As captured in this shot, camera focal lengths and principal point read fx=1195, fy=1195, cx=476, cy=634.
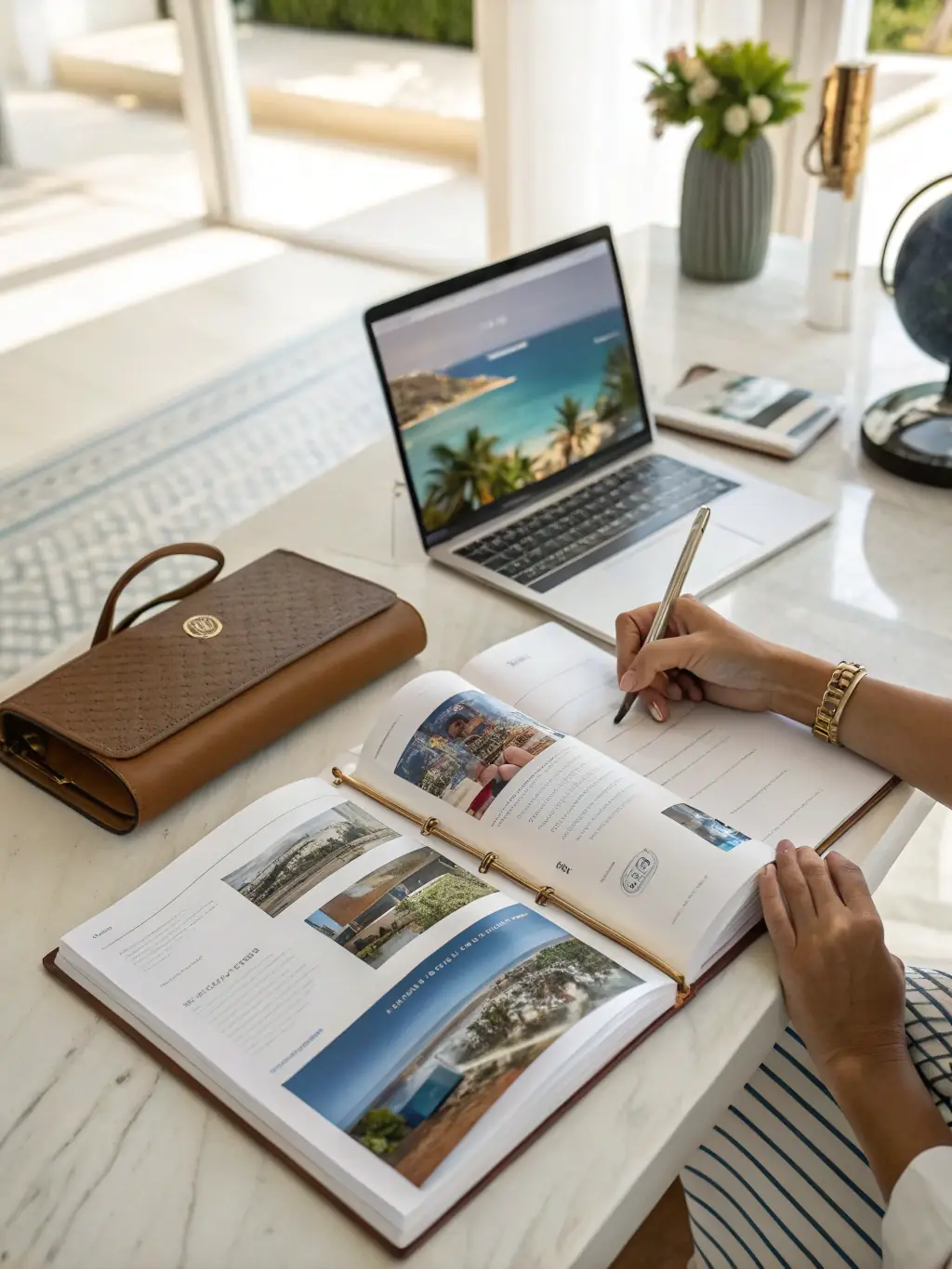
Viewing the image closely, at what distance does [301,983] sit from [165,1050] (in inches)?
3.6

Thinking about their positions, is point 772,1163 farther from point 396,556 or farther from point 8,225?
point 8,225

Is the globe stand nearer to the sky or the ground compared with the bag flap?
nearer to the ground

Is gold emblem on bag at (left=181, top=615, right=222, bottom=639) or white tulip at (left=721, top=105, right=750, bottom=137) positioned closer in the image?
gold emblem on bag at (left=181, top=615, right=222, bottom=639)

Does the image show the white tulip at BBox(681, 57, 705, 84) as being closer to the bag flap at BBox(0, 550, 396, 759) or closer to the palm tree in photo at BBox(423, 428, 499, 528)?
the palm tree in photo at BBox(423, 428, 499, 528)

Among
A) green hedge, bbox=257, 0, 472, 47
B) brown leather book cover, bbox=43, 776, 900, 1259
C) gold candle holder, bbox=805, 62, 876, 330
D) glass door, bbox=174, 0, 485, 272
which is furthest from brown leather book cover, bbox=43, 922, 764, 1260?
green hedge, bbox=257, 0, 472, 47

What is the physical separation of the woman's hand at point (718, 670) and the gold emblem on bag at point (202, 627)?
35 centimetres

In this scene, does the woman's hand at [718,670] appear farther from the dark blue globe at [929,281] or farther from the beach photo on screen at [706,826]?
the dark blue globe at [929,281]

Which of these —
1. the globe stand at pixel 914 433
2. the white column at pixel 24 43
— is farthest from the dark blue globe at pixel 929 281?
the white column at pixel 24 43

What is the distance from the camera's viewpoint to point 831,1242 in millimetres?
877

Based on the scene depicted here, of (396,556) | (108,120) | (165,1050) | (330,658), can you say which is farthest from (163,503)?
(108,120)

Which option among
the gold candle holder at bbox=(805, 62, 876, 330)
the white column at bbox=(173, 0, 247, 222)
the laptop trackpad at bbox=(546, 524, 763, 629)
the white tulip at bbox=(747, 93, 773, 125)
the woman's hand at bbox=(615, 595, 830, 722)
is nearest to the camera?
the woman's hand at bbox=(615, 595, 830, 722)

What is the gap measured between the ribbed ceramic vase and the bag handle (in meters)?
1.07

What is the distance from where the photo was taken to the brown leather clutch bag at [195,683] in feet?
2.96

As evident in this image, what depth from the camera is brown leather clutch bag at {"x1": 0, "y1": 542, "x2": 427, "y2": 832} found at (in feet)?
2.96
